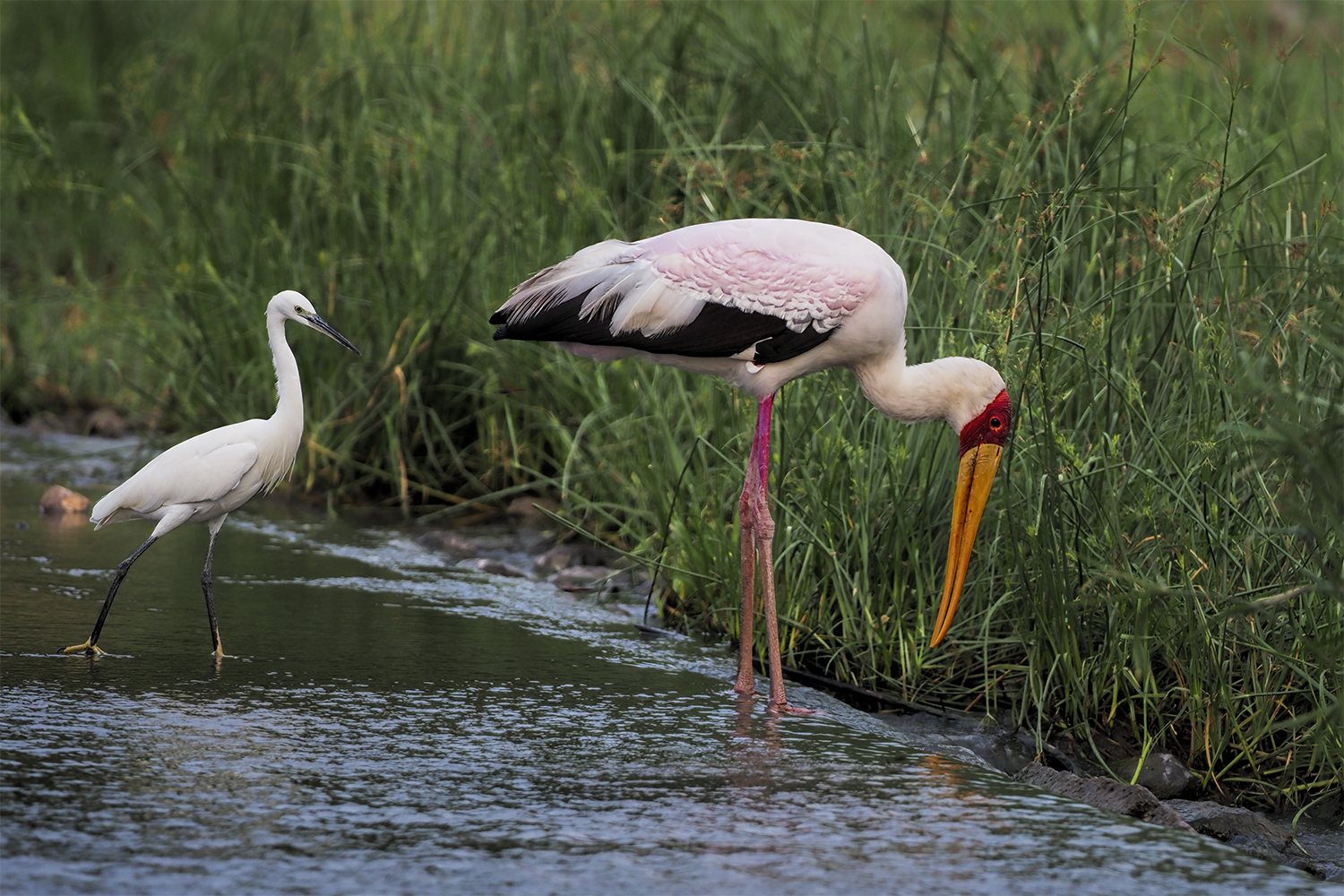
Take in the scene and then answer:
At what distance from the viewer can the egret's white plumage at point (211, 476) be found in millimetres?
4160

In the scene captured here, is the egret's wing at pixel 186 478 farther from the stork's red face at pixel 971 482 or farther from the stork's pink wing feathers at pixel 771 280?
the stork's red face at pixel 971 482

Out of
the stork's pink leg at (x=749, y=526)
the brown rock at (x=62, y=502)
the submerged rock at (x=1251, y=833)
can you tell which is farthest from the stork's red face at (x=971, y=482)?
the brown rock at (x=62, y=502)

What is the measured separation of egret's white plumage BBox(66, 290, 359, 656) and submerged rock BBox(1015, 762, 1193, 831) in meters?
2.13

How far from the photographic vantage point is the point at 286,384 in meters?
4.44

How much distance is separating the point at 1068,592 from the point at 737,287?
116 centimetres

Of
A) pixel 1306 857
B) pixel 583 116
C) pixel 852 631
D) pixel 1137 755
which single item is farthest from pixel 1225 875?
pixel 583 116

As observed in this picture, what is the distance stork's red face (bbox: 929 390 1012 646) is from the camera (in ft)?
12.8

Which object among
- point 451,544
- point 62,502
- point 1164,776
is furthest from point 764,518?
point 62,502

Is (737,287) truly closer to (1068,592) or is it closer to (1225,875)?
(1068,592)

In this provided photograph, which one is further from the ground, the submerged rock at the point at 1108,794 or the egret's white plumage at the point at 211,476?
the egret's white plumage at the point at 211,476

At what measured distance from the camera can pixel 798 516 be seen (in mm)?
4395

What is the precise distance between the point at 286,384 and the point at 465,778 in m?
1.84

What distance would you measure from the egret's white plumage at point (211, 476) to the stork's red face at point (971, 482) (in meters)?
1.85

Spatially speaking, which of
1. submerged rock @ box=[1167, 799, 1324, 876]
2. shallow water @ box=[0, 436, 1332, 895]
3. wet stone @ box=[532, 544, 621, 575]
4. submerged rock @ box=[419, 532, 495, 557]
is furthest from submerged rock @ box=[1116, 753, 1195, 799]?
submerged rock @ box=[419, 532, 495, 557]
